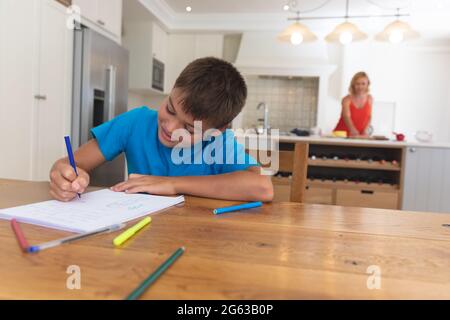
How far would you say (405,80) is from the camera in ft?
16.2

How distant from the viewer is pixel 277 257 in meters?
0.45

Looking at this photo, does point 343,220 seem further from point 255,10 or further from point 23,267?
point 255,10

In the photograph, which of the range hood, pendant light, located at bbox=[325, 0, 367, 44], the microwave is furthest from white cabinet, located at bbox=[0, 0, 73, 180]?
the range hood

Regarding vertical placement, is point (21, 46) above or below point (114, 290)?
above

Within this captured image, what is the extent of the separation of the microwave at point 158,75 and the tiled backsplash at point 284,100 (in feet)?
3.70

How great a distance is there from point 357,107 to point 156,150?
2.76 meters

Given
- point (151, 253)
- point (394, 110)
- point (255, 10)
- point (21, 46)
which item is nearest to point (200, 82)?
point (151, 253)

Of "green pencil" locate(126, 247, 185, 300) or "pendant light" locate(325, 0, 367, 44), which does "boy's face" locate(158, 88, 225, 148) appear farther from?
"pendant light" locate(325, 0, 367, 44)

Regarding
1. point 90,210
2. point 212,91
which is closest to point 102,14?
point 212,91

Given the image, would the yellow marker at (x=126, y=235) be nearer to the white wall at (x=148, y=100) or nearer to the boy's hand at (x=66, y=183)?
the boy's hand at (x=66, y=183)

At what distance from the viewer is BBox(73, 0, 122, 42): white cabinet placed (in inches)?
103
